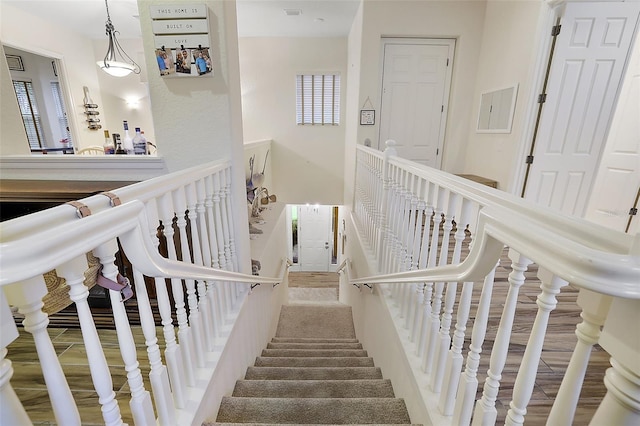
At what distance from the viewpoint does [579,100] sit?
2719mm

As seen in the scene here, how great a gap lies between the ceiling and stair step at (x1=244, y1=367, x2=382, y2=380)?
4.42 metres

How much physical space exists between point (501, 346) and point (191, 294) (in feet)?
3.97

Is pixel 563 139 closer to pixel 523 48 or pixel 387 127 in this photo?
pixel 523 48

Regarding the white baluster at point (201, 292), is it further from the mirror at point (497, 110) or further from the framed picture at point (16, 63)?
the framed picture at point (16, 63)

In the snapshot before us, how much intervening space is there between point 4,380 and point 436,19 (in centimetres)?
473

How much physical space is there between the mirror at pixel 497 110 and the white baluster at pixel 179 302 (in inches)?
140

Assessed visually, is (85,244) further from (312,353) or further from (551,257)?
(312,353)

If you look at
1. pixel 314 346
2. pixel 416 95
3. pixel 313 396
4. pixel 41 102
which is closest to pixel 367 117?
pixel 416 95

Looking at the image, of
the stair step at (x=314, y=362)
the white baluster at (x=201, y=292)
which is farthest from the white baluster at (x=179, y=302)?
the stair step at (x=314, y=362)

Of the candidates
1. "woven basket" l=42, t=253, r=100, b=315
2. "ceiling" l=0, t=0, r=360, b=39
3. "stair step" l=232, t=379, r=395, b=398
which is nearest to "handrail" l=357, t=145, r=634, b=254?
"woven basket" l=42, t=253, r=100, b=315

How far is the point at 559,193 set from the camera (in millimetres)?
2932

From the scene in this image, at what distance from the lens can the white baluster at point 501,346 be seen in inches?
27.3

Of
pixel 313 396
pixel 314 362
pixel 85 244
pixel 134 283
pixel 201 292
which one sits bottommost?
pixel 314 362

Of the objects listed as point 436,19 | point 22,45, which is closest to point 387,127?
point 436,19
